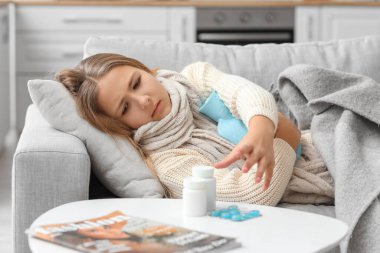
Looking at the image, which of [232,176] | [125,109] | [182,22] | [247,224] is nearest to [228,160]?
[247,224]

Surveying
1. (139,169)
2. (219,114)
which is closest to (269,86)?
(219,114)

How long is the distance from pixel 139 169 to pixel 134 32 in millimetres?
3191

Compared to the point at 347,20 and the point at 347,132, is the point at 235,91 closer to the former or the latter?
the point at 347,132

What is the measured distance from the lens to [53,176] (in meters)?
1.86

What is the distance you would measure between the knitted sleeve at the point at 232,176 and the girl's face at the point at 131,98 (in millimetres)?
112

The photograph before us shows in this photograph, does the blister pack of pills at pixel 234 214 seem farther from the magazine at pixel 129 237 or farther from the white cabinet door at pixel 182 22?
the white cabinet door at pixel 182 22

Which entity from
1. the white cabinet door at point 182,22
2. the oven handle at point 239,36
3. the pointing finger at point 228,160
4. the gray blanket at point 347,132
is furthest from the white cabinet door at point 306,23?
the pointing finger at point 228,160

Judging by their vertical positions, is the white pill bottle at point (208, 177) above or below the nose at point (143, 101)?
below

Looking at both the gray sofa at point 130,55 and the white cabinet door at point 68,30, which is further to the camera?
the white cabinet door at point 68,30

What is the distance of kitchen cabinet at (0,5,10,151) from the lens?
4.66 metres

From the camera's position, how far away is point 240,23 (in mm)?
5059

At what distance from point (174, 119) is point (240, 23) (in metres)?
3.03

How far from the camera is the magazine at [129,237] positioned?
1.32 m

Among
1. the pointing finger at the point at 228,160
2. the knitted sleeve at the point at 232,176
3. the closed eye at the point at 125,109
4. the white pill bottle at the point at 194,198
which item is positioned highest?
the pointing finger at the point at 228,160
